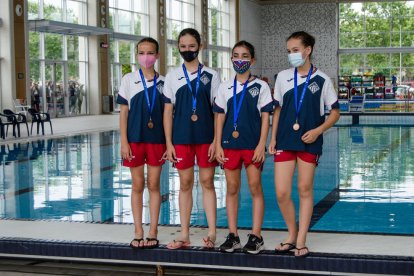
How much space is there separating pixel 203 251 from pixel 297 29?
40.0m

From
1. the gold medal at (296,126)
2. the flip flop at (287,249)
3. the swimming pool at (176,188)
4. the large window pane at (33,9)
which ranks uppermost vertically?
the large window pane at (33,9)

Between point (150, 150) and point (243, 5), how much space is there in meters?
37.6

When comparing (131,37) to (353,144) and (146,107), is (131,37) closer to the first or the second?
(353,144)

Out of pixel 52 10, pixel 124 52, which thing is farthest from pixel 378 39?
pixel 52 10

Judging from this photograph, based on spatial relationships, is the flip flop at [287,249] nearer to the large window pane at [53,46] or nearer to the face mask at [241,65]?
the face mask at [241,65]

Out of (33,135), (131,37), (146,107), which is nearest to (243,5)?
(131,37)

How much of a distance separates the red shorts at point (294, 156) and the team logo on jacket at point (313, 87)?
0.39 meters

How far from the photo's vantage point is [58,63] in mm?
26469

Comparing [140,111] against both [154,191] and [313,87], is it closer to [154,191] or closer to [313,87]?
[154,191]

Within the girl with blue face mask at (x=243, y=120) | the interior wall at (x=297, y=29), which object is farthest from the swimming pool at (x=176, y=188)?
the interior wall at (x=297, y=29)

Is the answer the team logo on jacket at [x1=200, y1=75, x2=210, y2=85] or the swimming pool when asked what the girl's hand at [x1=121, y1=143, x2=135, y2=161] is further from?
the swimming pool

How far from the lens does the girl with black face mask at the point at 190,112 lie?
4473mm

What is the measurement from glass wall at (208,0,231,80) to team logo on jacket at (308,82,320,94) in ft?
109

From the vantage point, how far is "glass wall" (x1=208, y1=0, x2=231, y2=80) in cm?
3812
